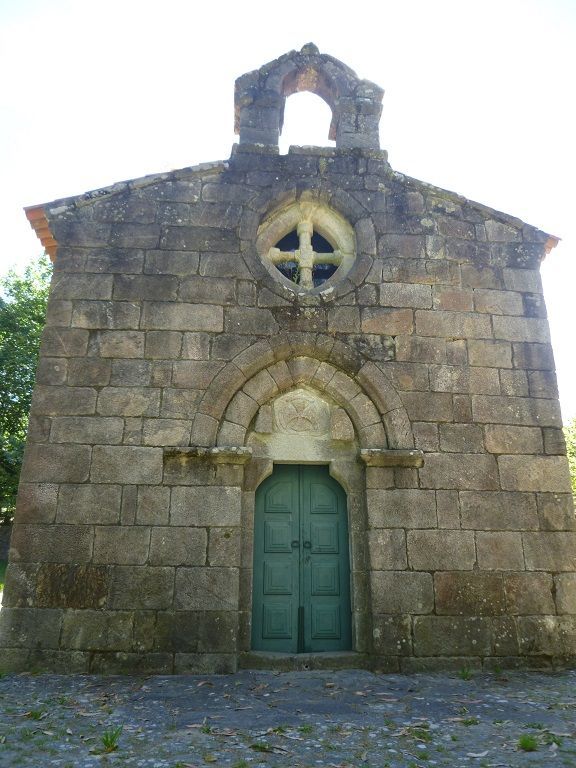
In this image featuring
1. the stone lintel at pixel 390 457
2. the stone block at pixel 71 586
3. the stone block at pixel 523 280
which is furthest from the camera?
the stone block at pixel 523 280

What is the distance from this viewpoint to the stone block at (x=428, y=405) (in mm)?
6109

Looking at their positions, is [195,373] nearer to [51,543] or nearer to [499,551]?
[51,543]

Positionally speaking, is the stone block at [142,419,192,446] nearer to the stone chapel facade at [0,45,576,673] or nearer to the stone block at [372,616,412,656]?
the stone chapel facade at [0,45,576,673]

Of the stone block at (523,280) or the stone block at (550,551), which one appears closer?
the stone block at (550,551)

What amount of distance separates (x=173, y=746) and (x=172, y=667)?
1697mm

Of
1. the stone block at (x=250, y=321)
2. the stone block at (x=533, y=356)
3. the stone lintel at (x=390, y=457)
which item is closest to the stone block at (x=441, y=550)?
the stone lintel at (x=390, y=457)

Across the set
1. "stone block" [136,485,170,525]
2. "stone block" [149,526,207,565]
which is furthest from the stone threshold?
"stone block" [136,485,170,525]

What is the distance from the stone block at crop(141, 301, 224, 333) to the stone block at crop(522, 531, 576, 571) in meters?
3.92

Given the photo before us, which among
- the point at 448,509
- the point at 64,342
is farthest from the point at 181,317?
the point at 448,509

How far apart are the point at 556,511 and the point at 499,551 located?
0.78 metres

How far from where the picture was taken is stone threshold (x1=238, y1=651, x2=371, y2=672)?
210 inches

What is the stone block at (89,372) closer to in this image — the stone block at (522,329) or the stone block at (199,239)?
the stone block at (199,239)

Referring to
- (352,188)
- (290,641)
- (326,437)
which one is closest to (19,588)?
(290,641)

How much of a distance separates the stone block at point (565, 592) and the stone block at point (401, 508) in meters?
1.33
